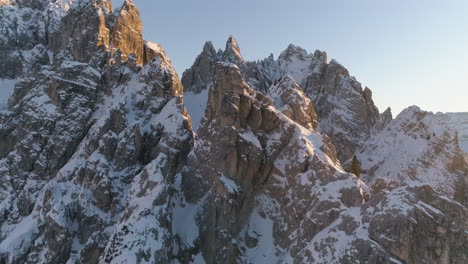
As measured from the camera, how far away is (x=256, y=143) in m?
67.9

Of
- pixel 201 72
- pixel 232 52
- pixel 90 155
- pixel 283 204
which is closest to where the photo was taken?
pixel 283 204

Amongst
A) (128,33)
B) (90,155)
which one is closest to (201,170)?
Result: (90,155)

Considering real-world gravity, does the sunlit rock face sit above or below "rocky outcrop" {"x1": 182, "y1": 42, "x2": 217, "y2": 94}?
below

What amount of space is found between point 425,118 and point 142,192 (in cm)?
5926

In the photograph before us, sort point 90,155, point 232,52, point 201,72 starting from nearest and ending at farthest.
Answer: point 90,155 < point 201,72 < point 232,52

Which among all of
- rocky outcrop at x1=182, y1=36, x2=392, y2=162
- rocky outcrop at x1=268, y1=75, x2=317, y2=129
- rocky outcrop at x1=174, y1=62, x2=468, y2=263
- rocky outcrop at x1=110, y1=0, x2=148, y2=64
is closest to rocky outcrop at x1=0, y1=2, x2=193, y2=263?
rocky outcrop at x1=110, y1=0, x2=148, y2=64

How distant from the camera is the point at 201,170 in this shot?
223ft

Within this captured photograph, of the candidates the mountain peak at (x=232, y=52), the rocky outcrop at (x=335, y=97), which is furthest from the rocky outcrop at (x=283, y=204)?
the mountain peak at (x=232, y=52)

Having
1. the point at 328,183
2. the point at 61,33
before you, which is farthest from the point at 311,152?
the point at 61,33

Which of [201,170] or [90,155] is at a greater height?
[201,170]

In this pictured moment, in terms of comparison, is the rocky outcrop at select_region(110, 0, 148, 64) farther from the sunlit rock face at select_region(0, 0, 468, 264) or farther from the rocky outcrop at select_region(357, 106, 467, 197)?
the rocky outcrop at select_region(357, 106, 467, 197)

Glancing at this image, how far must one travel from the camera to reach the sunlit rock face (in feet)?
174

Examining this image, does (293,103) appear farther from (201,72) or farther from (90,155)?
(201,72)

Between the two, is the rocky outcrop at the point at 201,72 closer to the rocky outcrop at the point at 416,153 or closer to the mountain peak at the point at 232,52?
the mountain peak at the point at 232,52
